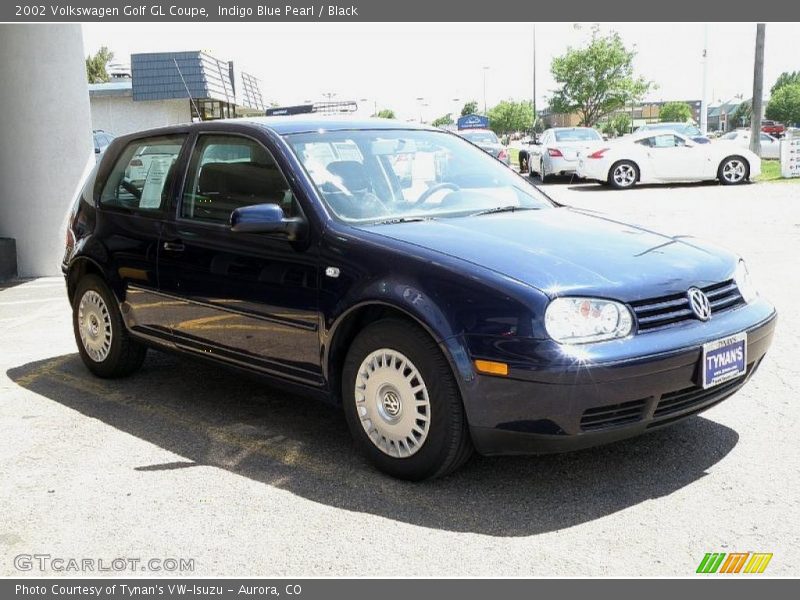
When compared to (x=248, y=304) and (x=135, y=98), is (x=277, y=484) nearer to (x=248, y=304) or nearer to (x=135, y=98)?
(x=248, y=304)

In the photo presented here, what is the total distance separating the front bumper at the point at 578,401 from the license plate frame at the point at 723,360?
4cm

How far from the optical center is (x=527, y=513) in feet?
12.1

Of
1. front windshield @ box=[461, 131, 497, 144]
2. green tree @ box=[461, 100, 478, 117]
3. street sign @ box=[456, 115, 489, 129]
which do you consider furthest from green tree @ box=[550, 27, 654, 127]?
green tree @ box=[461, 100, 478, 117]

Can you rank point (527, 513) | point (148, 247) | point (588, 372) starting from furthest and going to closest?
point (148, 247) < point (527, 513) < point (588, 372)

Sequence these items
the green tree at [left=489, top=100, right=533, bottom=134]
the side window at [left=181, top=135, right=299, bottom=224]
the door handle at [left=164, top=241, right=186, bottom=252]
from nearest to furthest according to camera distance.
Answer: the side window at [left=181, top=135, right=299, bottom=224] → the door handle at [left=164, top=241, right=186, bottom=252] → the green tree at [left=489, top=100, right=533, bottom=134]

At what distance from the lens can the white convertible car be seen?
68.0 ft

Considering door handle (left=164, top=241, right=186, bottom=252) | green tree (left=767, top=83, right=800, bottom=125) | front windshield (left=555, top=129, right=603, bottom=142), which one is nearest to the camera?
door handle (left=164, top=241, right=186, bottom=252)

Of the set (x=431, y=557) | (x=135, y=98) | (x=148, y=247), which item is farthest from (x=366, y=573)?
(x=135, y=98)

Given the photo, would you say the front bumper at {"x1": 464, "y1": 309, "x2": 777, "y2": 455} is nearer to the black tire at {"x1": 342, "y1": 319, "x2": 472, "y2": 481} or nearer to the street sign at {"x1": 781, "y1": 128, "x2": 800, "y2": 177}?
the black tire at {"x1": 342, "y1": 319, "x2": 472, "y2": 481}

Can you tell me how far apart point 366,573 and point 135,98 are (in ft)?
100

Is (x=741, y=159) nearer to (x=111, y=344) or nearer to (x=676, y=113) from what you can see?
(x=111, y=344)

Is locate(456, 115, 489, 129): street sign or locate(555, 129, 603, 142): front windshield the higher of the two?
locate(555, 129, 603, 142): front windshield

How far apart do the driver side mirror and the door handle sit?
2.65 ft

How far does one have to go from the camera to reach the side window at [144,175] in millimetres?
5305
